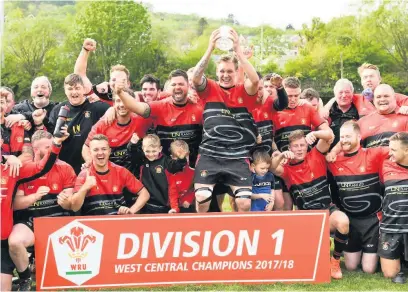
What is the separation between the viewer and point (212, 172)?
6812 millimetres

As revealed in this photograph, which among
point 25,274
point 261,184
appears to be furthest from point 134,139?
point 25,274

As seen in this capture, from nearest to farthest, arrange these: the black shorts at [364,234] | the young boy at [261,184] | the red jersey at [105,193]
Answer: the red jersey at [105,193], the black shorts at [364,234], the young boy at [261,184]

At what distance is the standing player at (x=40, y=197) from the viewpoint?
6.09 meters

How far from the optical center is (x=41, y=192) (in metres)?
6.28

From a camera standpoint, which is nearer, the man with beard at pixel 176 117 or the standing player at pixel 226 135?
the standing player at pixel 226 135

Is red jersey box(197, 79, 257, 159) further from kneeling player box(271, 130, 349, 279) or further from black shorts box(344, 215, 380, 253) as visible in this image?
black shorts box(344, 215, 380, 253)

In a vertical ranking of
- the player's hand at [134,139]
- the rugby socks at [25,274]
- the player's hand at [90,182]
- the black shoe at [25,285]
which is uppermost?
the player's hand at [134,139]

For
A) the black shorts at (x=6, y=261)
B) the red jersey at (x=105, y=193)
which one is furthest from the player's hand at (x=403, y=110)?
the black shorts at (x=6, y=261)

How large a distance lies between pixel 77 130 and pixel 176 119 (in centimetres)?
137

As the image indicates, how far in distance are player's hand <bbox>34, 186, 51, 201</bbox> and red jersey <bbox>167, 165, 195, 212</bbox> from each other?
147 centimetres

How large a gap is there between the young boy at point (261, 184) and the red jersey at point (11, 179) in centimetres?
242

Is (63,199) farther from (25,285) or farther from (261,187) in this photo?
(261,187)

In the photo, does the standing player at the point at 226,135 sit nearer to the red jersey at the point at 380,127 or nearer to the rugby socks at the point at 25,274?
the red jersey at the point at 380,127

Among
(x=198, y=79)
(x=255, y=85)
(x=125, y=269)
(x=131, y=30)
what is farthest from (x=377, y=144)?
(x=131, y=30)
